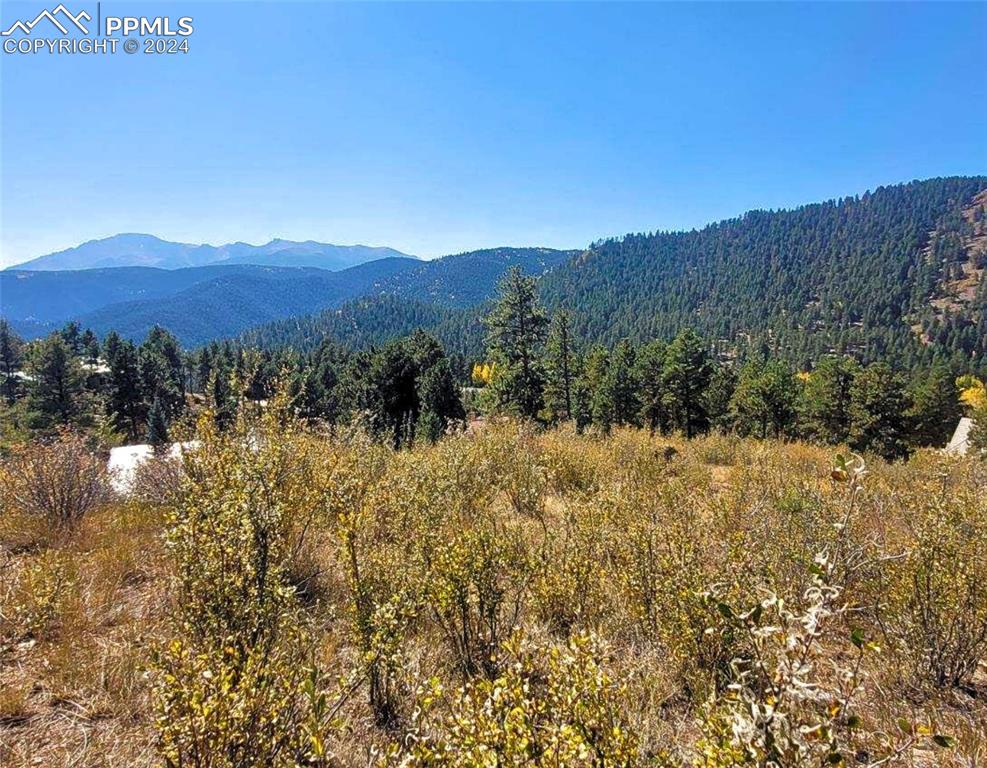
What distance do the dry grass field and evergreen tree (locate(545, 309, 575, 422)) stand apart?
24.6m

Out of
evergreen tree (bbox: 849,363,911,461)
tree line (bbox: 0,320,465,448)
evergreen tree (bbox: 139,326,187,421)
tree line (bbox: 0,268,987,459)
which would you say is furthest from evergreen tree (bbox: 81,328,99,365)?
evergreen tree (bbox: 849,363,911,461)

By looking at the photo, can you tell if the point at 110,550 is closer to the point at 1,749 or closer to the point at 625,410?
the point at 1,749

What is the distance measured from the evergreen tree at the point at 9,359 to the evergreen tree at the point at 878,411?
9198 cm

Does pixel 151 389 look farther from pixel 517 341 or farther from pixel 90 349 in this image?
pixel 517 341

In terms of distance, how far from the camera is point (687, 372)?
126 feet

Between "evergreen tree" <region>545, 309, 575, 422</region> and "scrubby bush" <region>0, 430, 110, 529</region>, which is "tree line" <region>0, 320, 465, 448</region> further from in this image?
"evergreen tree" <region>545, 309, 575, 422</region>

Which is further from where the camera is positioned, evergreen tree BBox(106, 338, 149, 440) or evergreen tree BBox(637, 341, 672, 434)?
evergreen tree BBox(106, 338, 149, 440)

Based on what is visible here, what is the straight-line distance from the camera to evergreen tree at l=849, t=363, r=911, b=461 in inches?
1468

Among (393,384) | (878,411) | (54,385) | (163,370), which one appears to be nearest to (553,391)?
(393,384)

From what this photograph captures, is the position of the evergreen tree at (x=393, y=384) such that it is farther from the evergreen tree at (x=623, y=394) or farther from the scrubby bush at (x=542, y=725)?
the scrubby bush at (x=542, y=725)

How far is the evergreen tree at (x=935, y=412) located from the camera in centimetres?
4962

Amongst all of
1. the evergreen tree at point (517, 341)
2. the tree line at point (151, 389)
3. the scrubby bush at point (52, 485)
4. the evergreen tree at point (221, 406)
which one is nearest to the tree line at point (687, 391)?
the evergreen tree at point (517, 341)

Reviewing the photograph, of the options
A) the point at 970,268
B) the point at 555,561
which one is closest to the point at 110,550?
the point at 555,561

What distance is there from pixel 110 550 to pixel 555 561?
4.75 meters
